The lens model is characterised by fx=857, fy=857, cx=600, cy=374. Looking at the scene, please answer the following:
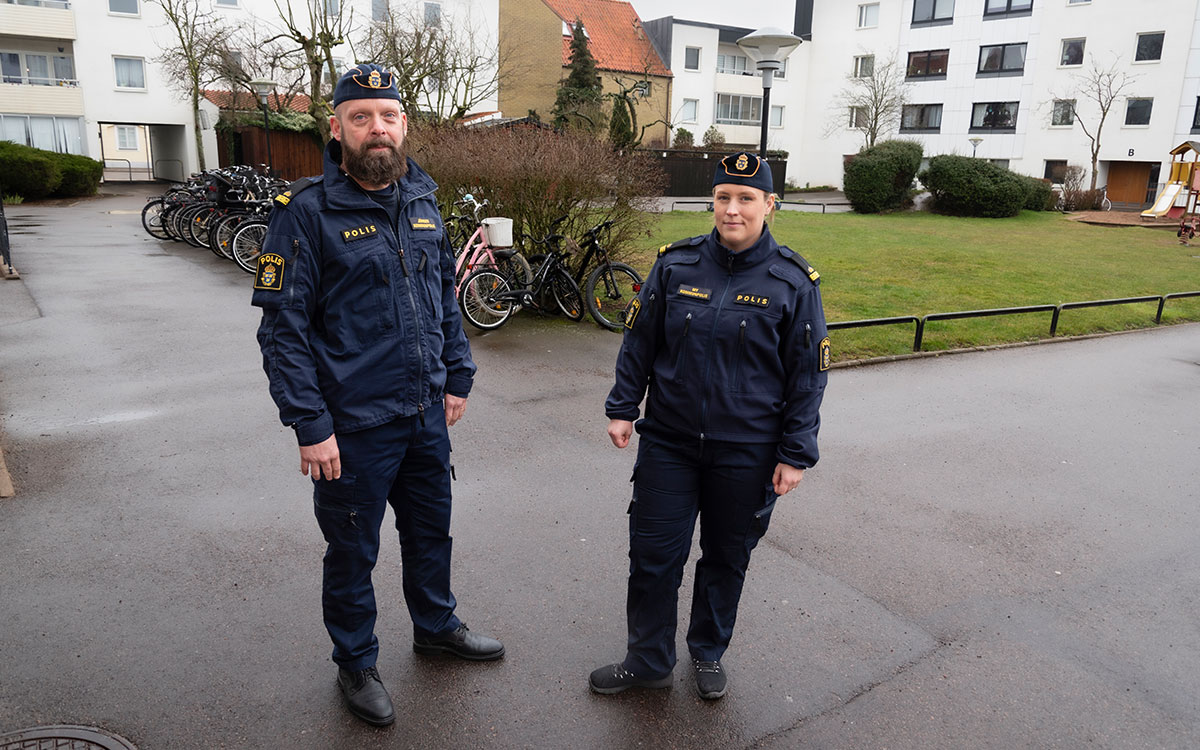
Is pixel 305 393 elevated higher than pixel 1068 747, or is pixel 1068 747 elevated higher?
pixel 305 393

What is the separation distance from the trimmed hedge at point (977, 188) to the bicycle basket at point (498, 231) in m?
24.9

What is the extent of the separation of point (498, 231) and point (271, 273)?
713 cm

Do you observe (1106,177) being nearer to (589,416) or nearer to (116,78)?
(589,416)

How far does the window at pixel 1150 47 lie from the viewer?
40531 millimetres

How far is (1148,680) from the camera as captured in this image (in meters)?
3.72

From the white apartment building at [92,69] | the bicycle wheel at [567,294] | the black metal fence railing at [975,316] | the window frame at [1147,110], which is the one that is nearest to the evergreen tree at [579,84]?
the white apartment building at [92,69]

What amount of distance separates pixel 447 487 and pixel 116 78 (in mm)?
45337

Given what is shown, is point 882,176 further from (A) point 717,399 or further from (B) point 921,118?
(A) point 717,399

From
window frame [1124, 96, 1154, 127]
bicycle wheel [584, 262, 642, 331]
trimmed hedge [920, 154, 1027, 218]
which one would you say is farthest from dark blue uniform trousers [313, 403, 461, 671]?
window frame [1124, 96, 1154, 127]

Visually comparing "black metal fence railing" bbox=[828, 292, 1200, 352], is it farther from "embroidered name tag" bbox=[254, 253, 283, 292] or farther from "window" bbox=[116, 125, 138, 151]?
"window" bbox=[116, 125, 138, 151]

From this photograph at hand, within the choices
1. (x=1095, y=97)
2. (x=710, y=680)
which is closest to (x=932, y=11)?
(x=1095, y=97)

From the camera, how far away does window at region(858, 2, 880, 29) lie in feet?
171

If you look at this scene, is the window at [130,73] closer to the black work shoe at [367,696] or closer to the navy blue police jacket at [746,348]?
the black work shoe at [367,696]

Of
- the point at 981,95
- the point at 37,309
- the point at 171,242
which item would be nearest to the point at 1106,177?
the point at 981,95
